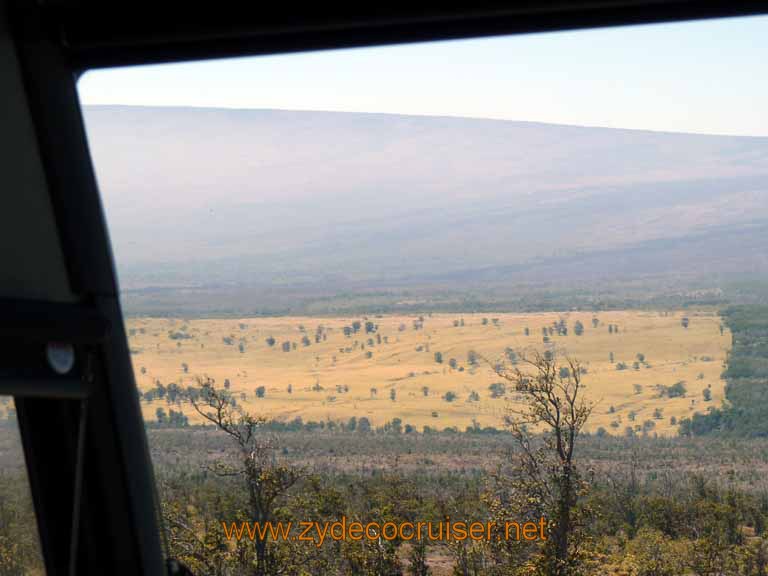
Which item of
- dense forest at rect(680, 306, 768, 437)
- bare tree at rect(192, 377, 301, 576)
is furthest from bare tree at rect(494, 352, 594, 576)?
bare tree at rect(192, 377, 301, 576)

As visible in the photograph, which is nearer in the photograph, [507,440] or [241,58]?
[241,58]

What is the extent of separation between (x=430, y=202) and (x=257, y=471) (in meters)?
16.2

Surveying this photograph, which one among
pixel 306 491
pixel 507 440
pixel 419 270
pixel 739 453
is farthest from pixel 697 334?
pixel 419 270

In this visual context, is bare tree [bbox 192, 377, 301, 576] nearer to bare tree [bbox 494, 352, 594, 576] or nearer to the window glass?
the window glass

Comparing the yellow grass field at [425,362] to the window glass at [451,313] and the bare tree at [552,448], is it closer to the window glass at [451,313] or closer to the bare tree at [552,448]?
the window glass at [451,313]

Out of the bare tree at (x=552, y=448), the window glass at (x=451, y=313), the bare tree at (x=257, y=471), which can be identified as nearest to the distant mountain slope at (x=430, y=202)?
the window glass at (x=451, y=313)

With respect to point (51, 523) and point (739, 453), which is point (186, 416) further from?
point (51, 523)

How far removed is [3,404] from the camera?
4.24 feet

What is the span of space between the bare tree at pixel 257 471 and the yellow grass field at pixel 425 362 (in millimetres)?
967

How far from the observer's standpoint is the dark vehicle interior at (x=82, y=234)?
3.84ft

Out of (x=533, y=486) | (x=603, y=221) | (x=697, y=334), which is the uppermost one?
(x=603, y=221)

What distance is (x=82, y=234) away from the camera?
1373 millimetres

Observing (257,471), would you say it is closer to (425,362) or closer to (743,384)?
(743,384)

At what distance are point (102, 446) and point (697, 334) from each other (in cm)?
815
